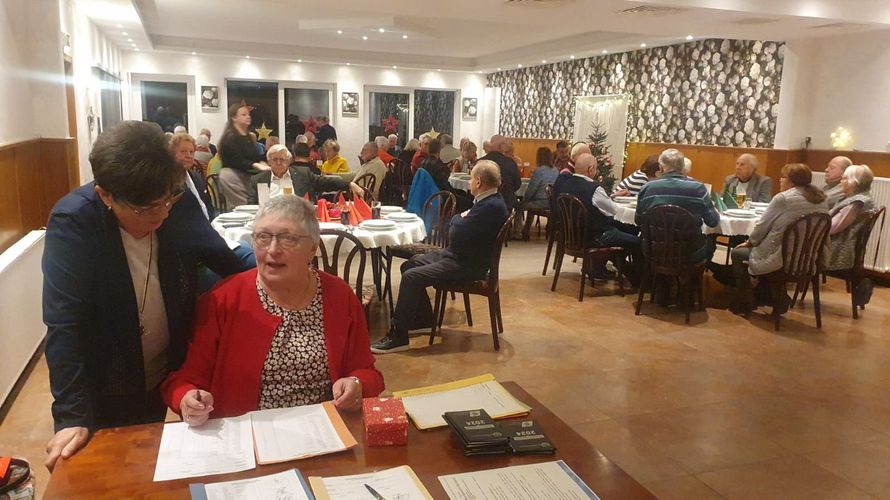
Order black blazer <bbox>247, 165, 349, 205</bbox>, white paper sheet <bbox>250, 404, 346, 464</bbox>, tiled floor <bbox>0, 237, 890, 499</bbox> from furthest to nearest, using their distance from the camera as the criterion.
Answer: black blazer <bbox>247, 165, 349, 205</bbox> → tiled floor <bbox>0, 237, 890, 499</bbox> → white paper sheet <bbox>250, 404, 346, 464</bbox>

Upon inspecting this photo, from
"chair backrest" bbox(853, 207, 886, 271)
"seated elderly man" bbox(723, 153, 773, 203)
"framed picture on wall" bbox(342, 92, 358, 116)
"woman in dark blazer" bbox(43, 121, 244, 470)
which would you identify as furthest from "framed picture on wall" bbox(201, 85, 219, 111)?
"woman in dark blazer" bbox(43, 121, 244, 470)

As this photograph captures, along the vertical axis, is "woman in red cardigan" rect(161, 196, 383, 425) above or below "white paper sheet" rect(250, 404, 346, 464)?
above

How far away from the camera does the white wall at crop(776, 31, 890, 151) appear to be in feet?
22.8

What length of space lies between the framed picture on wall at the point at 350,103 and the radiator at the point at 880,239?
33.8 feet

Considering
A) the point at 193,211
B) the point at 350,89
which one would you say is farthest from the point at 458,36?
the point at 193,211

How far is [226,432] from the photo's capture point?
1.48 m

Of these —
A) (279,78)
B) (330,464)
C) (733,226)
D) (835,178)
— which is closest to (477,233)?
(733,226)

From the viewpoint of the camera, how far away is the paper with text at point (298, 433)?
1.39m

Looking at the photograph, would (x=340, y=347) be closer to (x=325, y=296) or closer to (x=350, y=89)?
(x=325, y=296)

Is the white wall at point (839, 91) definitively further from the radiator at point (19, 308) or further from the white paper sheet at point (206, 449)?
the radiator at point (19, 308)

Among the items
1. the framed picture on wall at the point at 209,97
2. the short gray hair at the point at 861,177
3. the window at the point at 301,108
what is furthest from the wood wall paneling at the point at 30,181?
the window at the point at 301,108

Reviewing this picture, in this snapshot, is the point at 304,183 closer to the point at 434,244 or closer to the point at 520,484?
the point at 434,244

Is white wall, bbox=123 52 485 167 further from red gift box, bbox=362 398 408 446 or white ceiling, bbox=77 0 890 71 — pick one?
red gift box, bbox=362 398 408 446

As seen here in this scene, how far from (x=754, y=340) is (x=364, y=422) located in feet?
13.5
